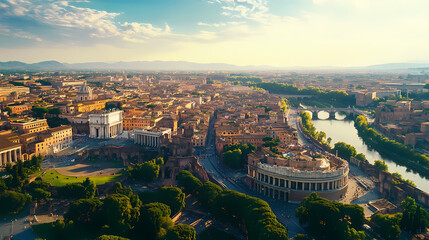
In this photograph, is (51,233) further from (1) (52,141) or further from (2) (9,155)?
(1) (52,141)

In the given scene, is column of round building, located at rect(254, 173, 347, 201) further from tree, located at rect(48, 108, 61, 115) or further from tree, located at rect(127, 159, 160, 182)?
tree, located at rect(48, 108, 61, 115)

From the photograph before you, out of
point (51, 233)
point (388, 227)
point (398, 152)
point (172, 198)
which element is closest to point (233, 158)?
point (172, 198)

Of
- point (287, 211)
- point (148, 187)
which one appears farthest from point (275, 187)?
point (148, 187)

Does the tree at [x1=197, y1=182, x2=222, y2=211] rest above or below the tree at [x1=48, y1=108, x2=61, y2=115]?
below

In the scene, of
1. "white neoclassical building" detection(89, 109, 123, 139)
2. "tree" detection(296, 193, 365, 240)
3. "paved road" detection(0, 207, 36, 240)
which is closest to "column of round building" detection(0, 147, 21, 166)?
"white neoclassical building" detection(89, 109, 123, 139)

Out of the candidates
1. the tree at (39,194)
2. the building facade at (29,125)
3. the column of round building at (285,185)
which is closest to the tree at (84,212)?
the tree at (39,194)

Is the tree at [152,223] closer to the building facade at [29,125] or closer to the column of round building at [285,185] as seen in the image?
the column of round building at [285,185]

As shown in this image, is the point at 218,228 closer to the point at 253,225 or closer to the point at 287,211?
the point at 253,225
